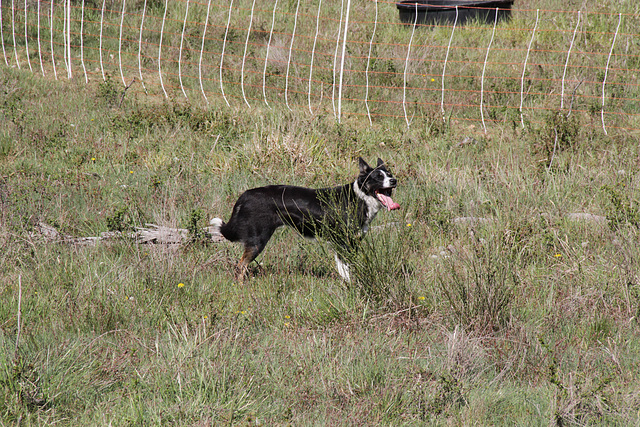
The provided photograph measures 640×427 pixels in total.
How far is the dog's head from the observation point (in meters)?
4.82

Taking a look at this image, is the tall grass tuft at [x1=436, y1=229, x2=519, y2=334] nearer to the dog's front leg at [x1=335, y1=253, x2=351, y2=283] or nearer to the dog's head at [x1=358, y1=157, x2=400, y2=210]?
the dog's front leg at [x1=335, y1=253, x2=351, y2=283]

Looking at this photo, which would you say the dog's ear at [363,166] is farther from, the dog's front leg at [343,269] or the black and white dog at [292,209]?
the dog's front leg at [343,269]

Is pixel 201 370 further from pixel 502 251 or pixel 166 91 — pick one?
pixel 166 91

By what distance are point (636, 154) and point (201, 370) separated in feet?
19.4

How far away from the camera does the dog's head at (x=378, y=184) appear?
4820mm

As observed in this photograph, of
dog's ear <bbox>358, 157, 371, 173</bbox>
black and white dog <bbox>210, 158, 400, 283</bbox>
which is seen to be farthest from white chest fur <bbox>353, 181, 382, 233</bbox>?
dog's ear <bbox>358, 157, 371, 173</bbox>

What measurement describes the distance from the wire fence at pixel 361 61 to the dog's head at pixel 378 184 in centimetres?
355

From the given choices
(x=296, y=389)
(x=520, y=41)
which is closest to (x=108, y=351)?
(x=296, y=389)

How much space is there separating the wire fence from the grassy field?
2.35 metres

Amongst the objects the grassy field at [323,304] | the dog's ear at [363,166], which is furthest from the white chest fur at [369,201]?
the grassy field at [323,304]

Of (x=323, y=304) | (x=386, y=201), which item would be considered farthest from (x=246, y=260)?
(x=386, y=201)

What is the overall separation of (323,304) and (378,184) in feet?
4.77

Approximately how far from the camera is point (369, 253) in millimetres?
3818

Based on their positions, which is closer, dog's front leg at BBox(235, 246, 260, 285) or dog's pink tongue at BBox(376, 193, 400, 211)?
dog's front leg at BBox(235, 246, 260, 285)
